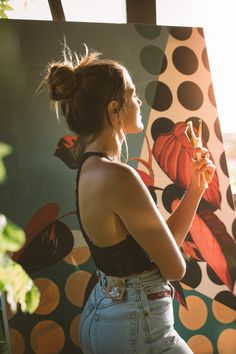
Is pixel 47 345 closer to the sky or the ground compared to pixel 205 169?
closer to the ground

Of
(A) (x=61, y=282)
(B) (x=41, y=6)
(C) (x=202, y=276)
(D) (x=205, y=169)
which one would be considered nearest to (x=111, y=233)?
(D) (x=205, y=169)

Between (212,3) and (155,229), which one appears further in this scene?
(212,3)

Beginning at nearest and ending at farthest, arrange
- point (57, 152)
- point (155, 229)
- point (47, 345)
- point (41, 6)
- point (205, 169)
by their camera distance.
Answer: point (155, 229)
point (205, 169)
point (47, 345)
point (57, 152)
point (41, 6)

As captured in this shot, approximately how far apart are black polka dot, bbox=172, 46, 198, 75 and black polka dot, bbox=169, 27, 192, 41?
49 millimetres

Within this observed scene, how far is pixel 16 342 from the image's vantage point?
171 centimetres

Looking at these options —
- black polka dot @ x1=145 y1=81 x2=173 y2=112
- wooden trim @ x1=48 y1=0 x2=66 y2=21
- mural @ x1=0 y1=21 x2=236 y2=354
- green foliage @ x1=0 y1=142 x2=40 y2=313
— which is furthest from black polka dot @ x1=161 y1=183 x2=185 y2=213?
green foliage @ x1=0 y1=142 x2=40 y2=313

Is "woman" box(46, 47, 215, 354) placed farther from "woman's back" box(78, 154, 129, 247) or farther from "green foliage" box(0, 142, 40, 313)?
"green foliage" box(0, 142, 40, 313)

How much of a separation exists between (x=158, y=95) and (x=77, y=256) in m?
0.80

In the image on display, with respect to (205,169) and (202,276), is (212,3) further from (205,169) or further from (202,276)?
(202,276)

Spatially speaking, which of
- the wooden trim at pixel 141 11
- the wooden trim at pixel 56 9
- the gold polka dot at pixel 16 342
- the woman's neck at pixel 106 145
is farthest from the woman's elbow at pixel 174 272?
the wooden trim at pixel 56 9

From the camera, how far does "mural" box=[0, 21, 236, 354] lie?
1779mm

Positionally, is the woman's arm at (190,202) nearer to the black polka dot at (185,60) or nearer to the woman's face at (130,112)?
the woman's face at (130,112)

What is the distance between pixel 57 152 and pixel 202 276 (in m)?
0.81

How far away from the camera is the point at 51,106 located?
5.88 ft
